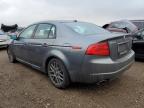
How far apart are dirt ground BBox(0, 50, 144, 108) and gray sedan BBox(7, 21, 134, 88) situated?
319 mm

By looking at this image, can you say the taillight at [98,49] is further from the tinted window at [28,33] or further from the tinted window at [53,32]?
the tinted window at [28,33]

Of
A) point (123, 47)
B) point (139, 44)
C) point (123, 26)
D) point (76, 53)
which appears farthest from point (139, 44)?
point (123, 26)

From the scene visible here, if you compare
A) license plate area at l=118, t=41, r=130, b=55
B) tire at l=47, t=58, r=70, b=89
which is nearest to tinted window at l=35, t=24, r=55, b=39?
tire at l=47, t=58, r=70, b=89

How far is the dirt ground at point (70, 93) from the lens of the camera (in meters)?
3.68

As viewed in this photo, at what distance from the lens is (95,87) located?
445cm

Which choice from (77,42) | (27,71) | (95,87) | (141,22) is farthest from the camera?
(141,22)

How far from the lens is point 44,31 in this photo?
16.2 feet

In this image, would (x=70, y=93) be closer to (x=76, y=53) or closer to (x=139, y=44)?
(x=76, y=53)

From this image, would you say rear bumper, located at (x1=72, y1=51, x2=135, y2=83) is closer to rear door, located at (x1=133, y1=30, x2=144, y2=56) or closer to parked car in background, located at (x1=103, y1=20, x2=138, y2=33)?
rear door, located at (x1=133, y1=30, x2=144, y2=56)

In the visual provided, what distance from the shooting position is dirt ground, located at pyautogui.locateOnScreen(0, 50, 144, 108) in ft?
12.1

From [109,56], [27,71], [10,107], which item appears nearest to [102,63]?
[109,56]

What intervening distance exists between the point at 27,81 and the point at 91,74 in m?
1.90

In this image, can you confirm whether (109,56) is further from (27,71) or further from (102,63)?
(27,71)

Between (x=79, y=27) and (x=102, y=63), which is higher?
(x=79, y=27)
